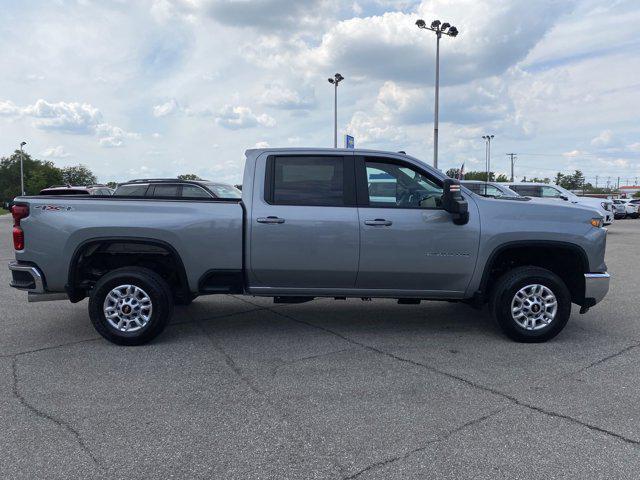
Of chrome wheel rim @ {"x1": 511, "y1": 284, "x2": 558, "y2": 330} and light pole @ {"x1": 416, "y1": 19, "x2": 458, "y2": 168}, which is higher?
light pole @ {"x1": 416, "y1": 19, "x2": 458, "y2": 168}

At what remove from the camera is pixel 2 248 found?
14.5 m

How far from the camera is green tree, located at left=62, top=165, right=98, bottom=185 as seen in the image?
113 m

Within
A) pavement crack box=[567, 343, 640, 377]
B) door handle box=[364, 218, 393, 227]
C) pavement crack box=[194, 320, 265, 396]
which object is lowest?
pavement crack box=[194, 320, 265, 396]

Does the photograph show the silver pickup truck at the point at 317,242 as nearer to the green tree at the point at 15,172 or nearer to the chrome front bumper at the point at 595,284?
the chrome front bumper at the point at 595,284

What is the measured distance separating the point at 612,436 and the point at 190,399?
292 centimetres

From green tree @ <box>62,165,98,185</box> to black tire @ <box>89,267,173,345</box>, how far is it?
4594 inches

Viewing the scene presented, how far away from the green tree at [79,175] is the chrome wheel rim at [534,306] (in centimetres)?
11849

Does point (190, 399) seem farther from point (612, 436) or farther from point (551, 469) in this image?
point (612, 436)

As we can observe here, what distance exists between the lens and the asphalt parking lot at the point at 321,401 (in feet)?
9.81

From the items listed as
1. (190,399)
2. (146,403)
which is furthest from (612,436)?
(146,403)

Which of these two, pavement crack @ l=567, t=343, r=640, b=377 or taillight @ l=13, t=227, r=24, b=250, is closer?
pavement crack @ l=567, t=343, r=640, b=377

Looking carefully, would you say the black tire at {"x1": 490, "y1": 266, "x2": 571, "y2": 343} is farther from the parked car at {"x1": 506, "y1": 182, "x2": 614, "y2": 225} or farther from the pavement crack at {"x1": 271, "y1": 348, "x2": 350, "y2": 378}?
the parked car at {"x1": 506, "y1": 182, "x2": 614, "y2": 225}

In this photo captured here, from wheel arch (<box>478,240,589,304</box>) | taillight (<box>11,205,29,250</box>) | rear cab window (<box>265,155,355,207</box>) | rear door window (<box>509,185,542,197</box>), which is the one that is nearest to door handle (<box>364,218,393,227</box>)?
rear cab window (<box>265,155,355,207</box>)

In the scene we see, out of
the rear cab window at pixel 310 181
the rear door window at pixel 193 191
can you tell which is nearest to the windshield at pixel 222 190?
the rear door window at pixel 193 191
